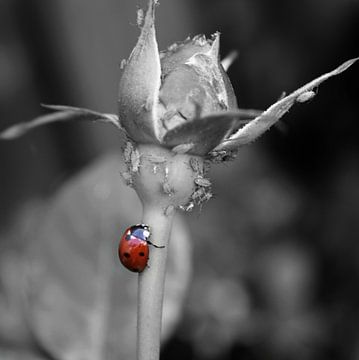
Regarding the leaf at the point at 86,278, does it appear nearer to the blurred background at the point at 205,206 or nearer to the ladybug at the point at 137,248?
the blurred background at the point at 205,206

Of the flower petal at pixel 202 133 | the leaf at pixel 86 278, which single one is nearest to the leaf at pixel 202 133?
the flower petal at pixel 202 133

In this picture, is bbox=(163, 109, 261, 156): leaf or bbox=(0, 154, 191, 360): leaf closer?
bbox=(163, 109, 261, 156): leaf

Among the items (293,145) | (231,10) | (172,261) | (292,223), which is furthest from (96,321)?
→ (231,10)

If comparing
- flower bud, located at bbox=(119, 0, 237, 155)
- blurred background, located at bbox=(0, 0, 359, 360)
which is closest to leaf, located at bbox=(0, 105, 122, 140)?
flower bud, located at bbox=(119, 0, 237, 155)

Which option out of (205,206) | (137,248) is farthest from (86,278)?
(205,206)

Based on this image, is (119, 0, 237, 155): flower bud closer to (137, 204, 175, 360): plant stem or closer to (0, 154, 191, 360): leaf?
(137, 204, 175, 360): plant stem
